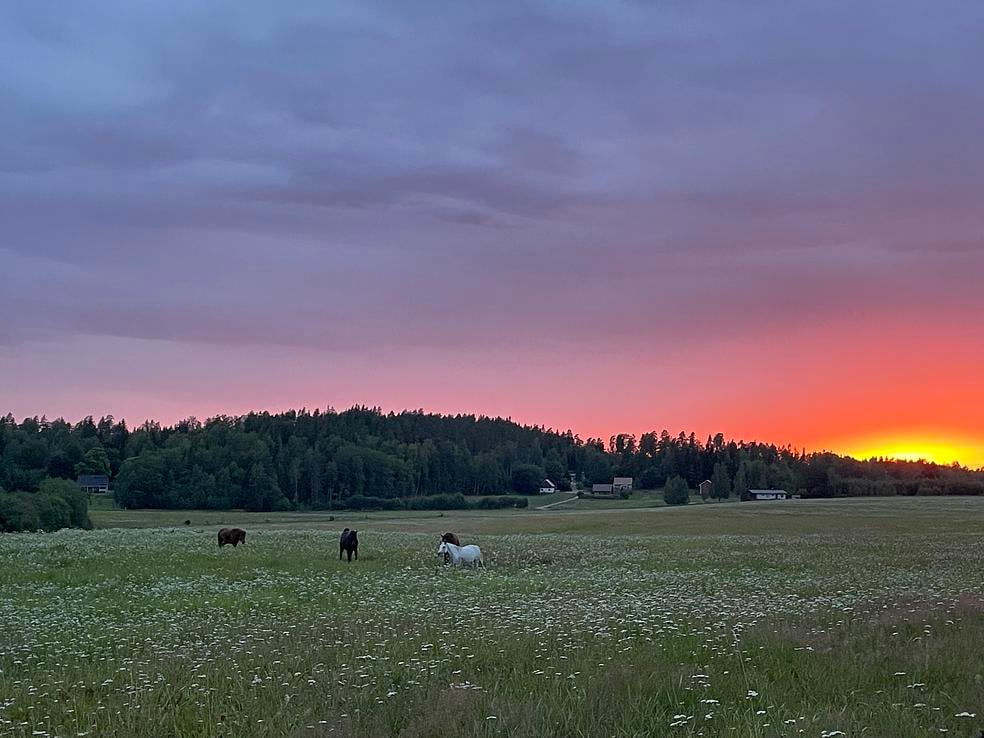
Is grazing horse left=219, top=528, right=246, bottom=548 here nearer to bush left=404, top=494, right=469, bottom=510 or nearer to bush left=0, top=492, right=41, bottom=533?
bush left=0, top=492, right=41, bottom=533

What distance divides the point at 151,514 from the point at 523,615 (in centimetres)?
13060

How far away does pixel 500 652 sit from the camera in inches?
511

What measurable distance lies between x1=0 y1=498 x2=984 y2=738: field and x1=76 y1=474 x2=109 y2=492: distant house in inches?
6791

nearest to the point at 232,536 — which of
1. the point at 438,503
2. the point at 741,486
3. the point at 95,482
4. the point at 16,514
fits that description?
the point at 16,514

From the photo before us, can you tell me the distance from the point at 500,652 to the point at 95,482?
7687 inches

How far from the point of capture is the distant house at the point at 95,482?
18975 centimetres

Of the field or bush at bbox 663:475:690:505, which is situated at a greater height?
the field

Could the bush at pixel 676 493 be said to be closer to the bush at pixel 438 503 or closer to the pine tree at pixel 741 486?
the pine tree at pixel 741 486

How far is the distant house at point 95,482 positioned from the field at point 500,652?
172 meters

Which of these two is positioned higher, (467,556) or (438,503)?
(467,556)

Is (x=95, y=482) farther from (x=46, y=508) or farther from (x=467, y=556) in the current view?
(x=467, y=556)

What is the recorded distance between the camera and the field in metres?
9.46

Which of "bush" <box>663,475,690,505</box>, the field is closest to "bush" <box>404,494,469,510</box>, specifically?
"bush" <box>663,475,690,505</box>

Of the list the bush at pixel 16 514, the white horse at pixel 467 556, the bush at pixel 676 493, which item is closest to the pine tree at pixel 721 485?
the bush at pixel 676 493
